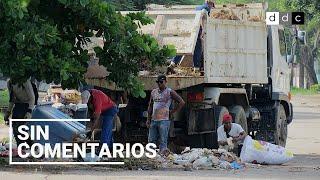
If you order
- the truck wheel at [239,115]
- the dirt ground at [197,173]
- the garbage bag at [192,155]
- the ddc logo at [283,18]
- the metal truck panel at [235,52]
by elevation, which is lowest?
the dirt ground at [197,173]

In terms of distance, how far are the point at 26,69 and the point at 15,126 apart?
2610 millimetres

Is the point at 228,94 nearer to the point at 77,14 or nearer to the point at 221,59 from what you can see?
the point at 221,59

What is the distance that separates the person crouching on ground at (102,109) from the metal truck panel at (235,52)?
8.19ft

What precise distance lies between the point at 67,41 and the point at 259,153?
4.01 m

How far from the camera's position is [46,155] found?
16156 millimetres

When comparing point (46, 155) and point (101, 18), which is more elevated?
point (101, 18)

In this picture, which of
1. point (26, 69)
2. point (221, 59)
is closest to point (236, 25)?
point (221, 59)

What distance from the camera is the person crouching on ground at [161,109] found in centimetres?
1708

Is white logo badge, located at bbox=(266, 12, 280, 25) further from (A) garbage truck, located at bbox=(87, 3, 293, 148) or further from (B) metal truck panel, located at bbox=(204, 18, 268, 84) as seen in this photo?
(B) metal truck panel, located at bbox=(204, 18, 268, 84)

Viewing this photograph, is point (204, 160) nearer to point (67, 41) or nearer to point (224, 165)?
point (224, 165)

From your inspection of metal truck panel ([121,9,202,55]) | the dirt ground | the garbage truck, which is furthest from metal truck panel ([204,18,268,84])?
the dirt ground

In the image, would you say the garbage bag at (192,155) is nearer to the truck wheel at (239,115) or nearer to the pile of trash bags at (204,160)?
the pile of trash bags at (204,160)

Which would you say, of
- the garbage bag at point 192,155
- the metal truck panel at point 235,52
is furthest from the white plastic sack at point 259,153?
the metal truck panel at point 235,52

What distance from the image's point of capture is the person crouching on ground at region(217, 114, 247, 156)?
57.8 feet
